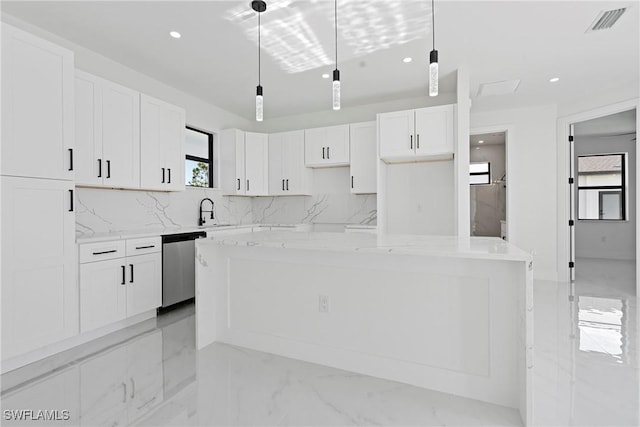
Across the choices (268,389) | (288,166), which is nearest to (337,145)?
(288,166)

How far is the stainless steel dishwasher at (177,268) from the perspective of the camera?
331 centimetres

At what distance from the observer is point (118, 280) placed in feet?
9.32

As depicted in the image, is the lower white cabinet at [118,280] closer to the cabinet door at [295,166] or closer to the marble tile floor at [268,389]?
the marble tile floor at [268,389]

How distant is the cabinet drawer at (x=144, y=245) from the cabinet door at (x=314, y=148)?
2477mm

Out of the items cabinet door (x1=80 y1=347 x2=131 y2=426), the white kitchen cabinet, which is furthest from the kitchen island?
the white kitchen cabinet

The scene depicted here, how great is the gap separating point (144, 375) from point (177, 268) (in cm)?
148

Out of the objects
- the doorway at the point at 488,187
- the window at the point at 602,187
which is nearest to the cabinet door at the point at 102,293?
the doorway at the point at 488,187

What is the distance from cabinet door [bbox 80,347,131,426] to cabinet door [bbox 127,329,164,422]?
0.11 ft

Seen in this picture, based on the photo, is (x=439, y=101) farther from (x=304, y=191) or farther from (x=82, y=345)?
(x=82, y=345)

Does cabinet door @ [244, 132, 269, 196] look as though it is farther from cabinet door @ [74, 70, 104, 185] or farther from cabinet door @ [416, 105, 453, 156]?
cabinet door @ [416, 105, 453, 156]

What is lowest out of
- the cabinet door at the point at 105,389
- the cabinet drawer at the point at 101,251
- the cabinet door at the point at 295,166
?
the cabinet door at the point at 105,389

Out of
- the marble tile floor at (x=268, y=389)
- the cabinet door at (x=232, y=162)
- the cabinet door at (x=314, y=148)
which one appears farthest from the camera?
the cabinet door at (x=232, y=162)

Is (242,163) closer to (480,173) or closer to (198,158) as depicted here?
(198,158)

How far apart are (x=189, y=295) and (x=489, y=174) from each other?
6959mm
